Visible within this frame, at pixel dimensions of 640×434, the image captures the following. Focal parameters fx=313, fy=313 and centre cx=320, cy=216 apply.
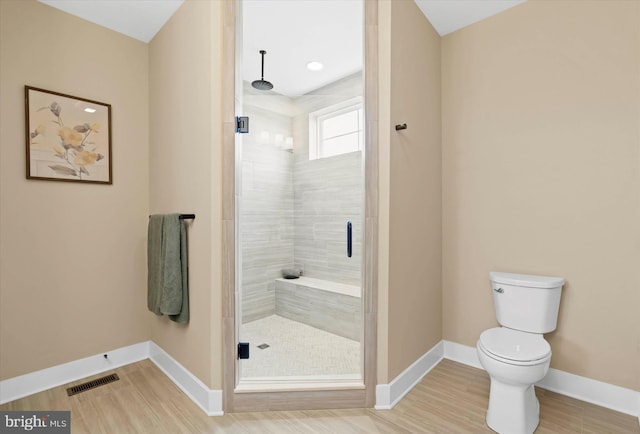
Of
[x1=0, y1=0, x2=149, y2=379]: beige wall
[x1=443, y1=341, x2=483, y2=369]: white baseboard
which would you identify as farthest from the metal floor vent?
[x1=443, y1=341, x2=483, y2=369]: white baseboard

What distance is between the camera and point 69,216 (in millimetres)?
2182

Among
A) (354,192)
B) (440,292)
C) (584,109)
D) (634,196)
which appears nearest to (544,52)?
(584,109)

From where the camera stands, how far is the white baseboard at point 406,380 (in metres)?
1.85

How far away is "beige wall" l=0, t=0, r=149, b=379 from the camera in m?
1.97

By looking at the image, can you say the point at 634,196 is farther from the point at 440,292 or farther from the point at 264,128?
the point at 264,128

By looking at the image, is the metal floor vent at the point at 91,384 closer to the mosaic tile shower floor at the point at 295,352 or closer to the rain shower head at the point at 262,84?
the mosaic tile shower floor at the point at 295,352

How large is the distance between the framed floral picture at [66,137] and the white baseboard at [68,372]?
127 cm

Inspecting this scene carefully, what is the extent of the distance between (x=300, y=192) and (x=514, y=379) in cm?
220

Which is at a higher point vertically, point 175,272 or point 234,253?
point 234,253

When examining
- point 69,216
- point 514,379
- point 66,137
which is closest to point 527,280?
point 514,379

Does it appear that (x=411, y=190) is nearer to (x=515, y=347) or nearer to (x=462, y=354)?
(x=515, y=347)

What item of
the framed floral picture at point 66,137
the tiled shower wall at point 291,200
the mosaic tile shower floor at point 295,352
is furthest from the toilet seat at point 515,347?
the framed floral picture at point 66,137

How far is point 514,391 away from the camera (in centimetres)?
162

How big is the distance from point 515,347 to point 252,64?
273cm
